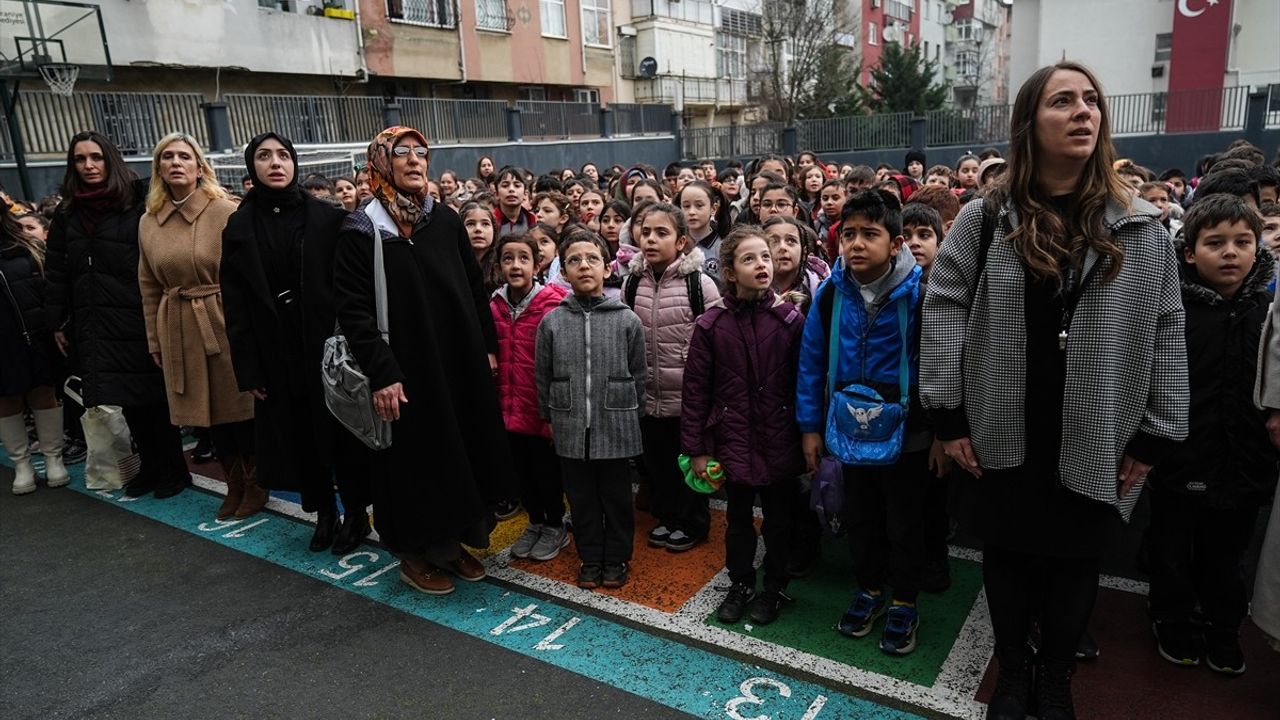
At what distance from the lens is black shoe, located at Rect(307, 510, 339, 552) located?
189 inches

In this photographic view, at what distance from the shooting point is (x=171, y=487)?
5.70m

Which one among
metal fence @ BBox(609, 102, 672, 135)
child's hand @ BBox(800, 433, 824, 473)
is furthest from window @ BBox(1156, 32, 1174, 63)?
child's hand @ BBox(800, 433, 824, 473)

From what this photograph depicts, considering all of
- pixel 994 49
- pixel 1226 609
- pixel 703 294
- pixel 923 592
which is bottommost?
pixel 923 592

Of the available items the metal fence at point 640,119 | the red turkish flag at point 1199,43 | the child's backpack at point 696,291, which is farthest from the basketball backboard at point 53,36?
the red turkish flag at point 1199,43

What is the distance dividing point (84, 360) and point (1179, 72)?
106ft

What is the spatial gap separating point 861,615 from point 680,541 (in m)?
1.20

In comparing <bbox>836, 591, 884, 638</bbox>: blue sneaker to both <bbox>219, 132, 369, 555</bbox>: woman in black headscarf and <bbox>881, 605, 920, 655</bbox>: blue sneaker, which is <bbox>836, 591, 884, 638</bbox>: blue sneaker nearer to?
<bbox>881, 605, 920, 655</bbox>: blue sneaker

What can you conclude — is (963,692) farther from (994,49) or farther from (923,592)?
(994,49)

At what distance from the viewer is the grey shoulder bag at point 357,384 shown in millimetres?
3746

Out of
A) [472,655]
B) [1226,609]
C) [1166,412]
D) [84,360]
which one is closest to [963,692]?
[1226,609]

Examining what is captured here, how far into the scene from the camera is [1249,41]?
27.1 meters

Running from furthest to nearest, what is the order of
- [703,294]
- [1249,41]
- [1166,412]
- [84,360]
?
1. [1249,41]
2. [84,360]
3. [703,294]
4. [1166,412]

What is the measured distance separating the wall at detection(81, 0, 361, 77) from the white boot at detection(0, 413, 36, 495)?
1534 centimetres

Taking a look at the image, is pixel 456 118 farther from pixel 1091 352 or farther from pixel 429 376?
pixel 1091 352
